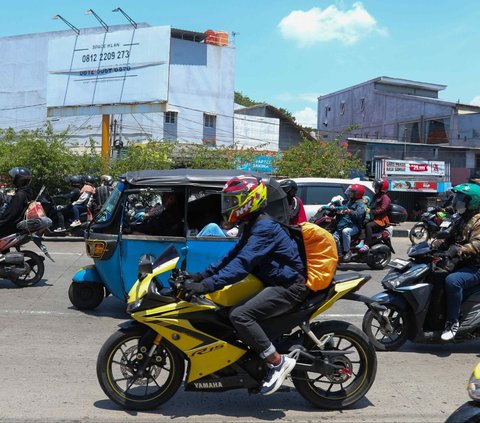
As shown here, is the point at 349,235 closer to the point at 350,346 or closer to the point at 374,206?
the point at 374,206

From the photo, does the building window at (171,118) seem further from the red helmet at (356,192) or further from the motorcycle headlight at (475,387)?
the motorcycle headlight at (475,387)

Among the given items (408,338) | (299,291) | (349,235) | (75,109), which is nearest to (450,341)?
(408,338)

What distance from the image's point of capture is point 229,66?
37375 millimetres

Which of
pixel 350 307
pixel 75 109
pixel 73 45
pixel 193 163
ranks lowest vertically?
pixel 350 307

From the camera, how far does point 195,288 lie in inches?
164

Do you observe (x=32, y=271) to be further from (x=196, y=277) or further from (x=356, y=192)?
(x=356, y=192)

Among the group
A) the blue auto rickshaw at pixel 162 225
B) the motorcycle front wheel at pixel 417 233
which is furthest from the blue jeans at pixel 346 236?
the motorcycle front wheel at pixel 417 233

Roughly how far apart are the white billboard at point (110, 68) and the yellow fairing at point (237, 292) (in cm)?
2412

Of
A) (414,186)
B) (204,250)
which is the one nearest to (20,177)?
(204,250)

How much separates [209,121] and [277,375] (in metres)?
34.2

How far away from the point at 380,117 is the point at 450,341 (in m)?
39.3

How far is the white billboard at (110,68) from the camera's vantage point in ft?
91.5

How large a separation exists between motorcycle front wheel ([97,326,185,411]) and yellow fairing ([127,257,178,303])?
247 millimetres

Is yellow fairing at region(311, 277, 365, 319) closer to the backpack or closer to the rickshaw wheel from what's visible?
the backpack
